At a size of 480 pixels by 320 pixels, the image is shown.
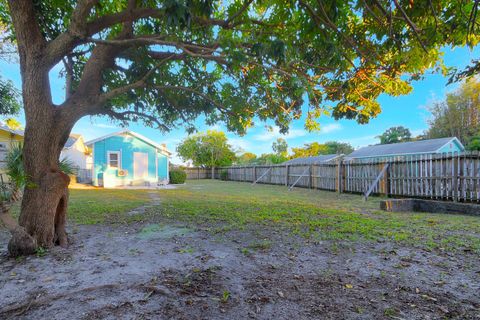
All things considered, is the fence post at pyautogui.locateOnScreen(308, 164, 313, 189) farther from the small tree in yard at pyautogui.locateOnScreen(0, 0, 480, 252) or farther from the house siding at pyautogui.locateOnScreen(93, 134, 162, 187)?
the house siding at pyautogui.locateOnScreen(93, 134, 162, 187)

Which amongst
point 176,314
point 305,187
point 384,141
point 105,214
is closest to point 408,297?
point 176,314

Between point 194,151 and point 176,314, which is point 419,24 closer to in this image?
point 176,314

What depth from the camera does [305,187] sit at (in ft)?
47.9

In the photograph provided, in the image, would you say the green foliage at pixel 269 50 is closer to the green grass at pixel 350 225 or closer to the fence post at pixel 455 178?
the green grass at pixel 350 225

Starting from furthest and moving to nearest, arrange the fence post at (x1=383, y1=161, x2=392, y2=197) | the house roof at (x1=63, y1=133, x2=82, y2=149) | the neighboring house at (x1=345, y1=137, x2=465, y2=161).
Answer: the house roof at (x1=63, y1=133, x2=82, y2=149), the neighboring house at (x1=345, y1=137, x2=465, y2=161), the fence post at (x1=383, y1=161, x2=392, y2=197)

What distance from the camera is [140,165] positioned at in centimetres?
1631

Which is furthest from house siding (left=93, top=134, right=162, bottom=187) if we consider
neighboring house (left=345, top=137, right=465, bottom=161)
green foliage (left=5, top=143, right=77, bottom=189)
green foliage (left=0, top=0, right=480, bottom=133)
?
neighboring house (left=345, top=137, right=465, bottom=161)

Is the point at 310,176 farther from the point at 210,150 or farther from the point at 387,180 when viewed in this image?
the point at 210,150

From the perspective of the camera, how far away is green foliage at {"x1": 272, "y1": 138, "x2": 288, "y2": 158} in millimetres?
39969

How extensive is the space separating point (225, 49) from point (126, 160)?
14.7 metres

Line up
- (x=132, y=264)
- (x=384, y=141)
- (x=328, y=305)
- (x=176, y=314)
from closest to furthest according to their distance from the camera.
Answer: (x=176, y=314) < (x=328, y=305) < (x=132, y=264) < (x=384, y=141)

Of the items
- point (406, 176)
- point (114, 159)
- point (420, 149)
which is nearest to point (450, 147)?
point (420, 149)

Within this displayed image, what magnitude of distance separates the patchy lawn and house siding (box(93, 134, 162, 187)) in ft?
39.3

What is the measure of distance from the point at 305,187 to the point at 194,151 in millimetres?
18595
